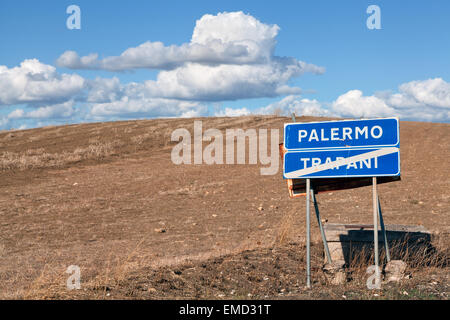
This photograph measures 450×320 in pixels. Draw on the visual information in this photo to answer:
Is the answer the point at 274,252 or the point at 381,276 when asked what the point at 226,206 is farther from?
the point at 381,276

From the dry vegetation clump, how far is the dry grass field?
0.11 meters

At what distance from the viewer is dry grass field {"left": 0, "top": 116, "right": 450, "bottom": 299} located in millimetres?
6586

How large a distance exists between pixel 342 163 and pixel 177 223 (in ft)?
24.3

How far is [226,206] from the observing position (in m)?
15.5

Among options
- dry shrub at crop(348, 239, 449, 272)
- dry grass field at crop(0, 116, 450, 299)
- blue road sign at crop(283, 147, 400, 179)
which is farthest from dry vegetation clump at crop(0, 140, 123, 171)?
blue road sign at crop(283, 147, 400, 179)

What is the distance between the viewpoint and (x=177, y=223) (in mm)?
13305

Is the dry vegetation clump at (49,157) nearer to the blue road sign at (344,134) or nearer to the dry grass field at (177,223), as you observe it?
the dry grass field at (177,223)

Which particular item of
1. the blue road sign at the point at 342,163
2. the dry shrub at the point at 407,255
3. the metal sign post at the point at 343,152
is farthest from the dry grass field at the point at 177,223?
the blue road sign at the point at 342,163

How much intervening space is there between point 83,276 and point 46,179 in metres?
15.5

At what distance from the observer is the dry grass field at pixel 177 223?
6.59 meters

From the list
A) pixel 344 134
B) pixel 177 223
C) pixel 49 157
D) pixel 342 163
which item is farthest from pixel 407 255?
pixel 49 157

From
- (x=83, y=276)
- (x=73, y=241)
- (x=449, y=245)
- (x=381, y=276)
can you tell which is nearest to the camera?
(x=381, y=276)

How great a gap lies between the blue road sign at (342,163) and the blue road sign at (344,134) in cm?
8
